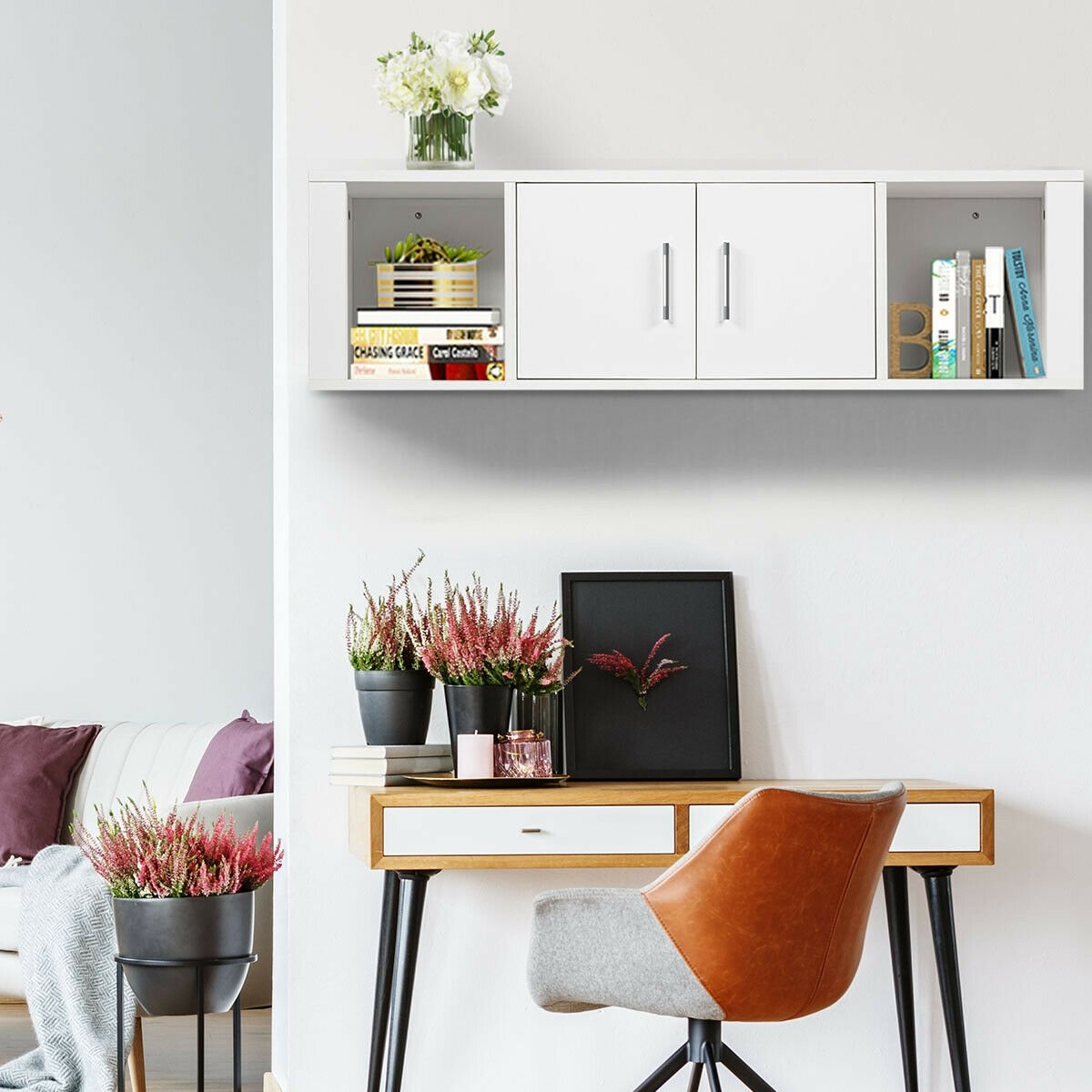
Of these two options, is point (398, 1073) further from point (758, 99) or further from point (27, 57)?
point (27, 57)

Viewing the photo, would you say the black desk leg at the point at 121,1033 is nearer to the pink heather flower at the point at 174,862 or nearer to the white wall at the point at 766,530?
the pink heather flower at the point at 174,862

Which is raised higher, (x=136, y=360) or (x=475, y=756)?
(x=136, y=360)

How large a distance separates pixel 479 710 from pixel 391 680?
7.3 inches

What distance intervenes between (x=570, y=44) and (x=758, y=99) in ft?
1.35

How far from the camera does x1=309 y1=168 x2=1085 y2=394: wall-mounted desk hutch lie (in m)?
2.75

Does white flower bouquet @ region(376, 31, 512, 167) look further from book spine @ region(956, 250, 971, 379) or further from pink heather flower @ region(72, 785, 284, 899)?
pink heather flower @ region(72, 785, 284, 899)

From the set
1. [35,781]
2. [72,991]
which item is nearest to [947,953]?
[72,991]

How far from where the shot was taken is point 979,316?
2838 millimetres

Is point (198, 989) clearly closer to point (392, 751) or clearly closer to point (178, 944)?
point (178, 944)

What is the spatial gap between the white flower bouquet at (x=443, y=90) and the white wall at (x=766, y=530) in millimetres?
211

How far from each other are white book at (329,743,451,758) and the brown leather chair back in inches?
25.5

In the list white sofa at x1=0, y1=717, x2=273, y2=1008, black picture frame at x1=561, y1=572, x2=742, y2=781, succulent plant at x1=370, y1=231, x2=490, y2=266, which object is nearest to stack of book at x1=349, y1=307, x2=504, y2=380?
succulent plant at x1=370, y1=231, x2=490, y2=266

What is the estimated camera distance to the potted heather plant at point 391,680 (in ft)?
8.91

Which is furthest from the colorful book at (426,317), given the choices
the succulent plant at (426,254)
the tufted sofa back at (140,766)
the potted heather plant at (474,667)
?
the tufted sofa back at (140,766)
